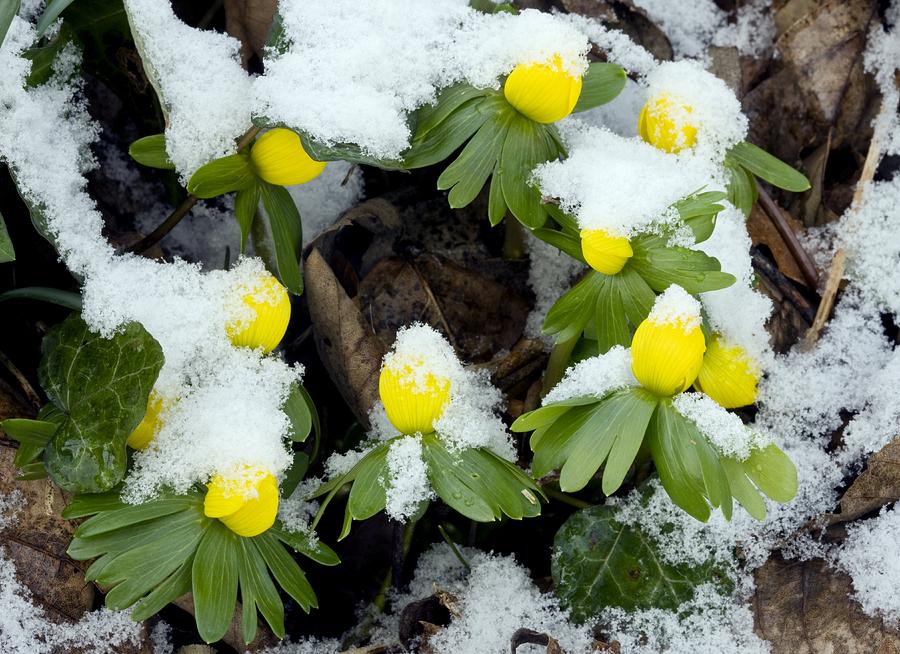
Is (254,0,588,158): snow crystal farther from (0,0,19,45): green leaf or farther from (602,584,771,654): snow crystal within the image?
(602,584,771,654): snow crystal

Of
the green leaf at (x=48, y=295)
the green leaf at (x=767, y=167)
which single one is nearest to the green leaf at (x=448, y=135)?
the green leaf at (x=767, y=167)

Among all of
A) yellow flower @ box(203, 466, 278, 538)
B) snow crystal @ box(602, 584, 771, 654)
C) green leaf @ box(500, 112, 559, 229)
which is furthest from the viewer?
snow crystal @ box(602, 584, 771, 654)

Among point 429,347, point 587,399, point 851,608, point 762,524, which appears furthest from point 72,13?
point 851,608

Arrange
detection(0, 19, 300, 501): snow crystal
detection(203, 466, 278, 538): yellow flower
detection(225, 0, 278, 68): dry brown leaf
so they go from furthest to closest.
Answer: detection(225, 0, 278, 68): dry brown leaf
detection(0, 19, 300, 501): snow crystal
detection(203, 466, 278, 538): yellow flower

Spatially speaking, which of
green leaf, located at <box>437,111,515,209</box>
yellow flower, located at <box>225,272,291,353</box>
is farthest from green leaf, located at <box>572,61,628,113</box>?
yellow flower, located at <box>225,272,291,353</box>

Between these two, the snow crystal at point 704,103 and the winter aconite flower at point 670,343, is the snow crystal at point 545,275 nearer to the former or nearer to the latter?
the snow crystal at point 704,103

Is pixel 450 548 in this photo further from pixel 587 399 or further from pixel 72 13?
pixel 72 13

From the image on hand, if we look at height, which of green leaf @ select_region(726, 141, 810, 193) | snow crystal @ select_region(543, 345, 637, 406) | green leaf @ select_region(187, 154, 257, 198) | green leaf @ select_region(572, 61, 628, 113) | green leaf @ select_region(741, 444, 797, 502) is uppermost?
green leaf @ select_region(572, 61, 628, 113)

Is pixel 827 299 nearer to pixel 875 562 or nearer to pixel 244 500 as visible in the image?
pixel 875 562
